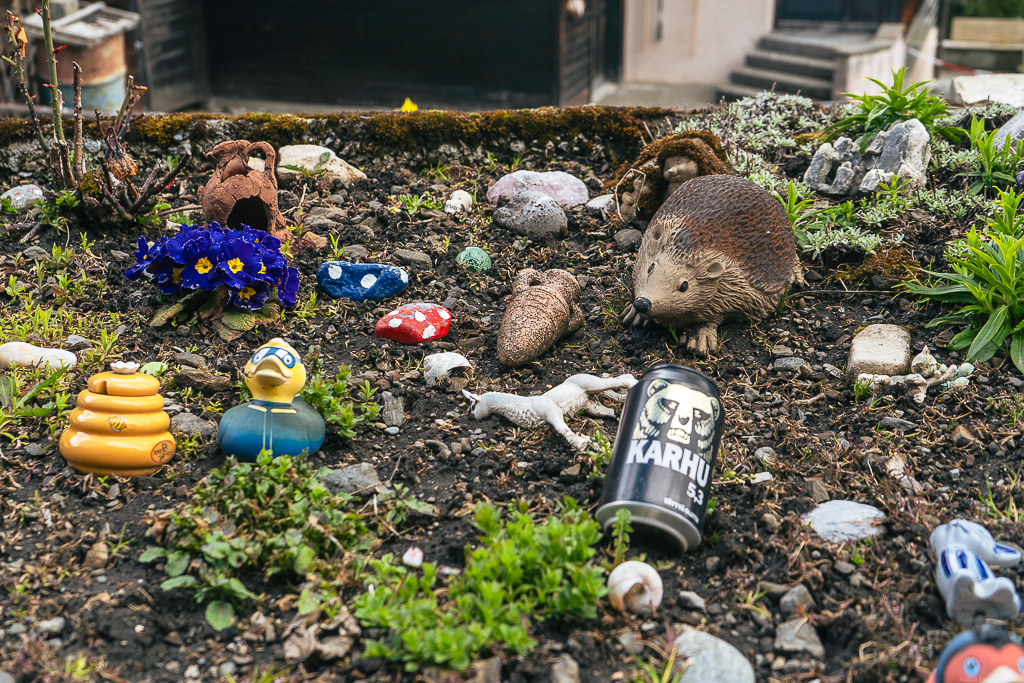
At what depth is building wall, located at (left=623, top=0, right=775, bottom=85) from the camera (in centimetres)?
1191

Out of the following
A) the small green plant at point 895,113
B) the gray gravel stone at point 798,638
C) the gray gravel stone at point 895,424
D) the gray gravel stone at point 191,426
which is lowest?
the gray gravel stone at point 798,638

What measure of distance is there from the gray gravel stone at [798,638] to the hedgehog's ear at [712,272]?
1.48m

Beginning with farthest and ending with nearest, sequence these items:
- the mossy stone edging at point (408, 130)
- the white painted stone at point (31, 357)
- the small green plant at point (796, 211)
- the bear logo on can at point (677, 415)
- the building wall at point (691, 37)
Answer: the building wall at point (691, 37)
the mossy stone edging at point (408, 130)
the small green plant at point (796, 211)
the white painted stone at point (31, 357)
the bear logo on can at point (677, 415)

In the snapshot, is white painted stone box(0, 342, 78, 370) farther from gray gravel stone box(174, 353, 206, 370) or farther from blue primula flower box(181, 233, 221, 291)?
blue primula flower box(181, 233, 221, 291)

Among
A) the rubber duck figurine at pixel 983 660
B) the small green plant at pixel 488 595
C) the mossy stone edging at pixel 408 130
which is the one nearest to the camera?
the rubber duck figurine at pixel 983 660

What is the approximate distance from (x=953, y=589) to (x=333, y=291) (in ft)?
8.57

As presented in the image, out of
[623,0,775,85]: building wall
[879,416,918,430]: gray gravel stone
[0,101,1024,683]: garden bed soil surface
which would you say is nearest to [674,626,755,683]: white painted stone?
[0,101,1024,683]: garden bed soil surface

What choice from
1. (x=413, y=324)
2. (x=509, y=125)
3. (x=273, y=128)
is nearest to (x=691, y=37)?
(x=509, y=125)

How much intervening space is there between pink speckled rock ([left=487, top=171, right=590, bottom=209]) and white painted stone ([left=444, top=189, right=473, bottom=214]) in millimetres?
123

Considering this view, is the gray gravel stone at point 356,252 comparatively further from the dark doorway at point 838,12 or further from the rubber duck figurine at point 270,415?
the dark doorway at point 838,12

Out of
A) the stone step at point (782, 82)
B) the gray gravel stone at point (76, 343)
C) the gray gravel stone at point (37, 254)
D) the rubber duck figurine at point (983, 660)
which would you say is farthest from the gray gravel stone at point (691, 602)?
the stone step at point (782, 82)

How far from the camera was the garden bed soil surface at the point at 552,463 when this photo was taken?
6.65 ft

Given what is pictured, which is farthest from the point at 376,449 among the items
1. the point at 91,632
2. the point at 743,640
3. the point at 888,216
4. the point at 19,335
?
the point at 888,216

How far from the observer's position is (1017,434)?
2816mm
